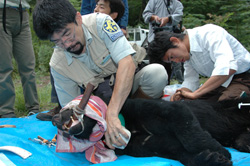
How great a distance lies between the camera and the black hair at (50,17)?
1.42 meters

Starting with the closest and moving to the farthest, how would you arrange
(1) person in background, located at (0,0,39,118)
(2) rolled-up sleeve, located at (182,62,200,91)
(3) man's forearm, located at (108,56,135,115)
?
(3) man's forearm, located at (108,56,135,115) → (2) rolled-up sleeve, located at (182,62,200,91) → (1) person in background, located at (0,0,39,118)

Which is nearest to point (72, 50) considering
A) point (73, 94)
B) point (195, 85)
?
point (73, 94)

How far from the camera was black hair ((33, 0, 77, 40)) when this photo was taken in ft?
4.65

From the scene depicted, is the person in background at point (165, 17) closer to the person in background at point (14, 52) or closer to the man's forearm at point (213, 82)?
the man's forearm at point (213, 82)

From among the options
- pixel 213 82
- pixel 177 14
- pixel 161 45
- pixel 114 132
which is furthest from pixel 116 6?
pixel 114 132

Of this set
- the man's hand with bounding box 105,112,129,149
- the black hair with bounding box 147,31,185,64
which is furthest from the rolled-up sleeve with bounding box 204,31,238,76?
the man's hand with bounding box 105,112,129,149

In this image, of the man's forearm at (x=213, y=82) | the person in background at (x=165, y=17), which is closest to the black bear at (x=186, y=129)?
the man's forearm at (x=213, y=82)

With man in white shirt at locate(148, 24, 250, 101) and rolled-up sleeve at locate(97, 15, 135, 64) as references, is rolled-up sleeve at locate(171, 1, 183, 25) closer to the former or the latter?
man in white shirt at locate(148, 24, 250, 101)

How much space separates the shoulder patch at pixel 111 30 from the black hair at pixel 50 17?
327 millimetres

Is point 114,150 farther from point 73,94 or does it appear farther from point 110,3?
point 110,3

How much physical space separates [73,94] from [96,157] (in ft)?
2.44

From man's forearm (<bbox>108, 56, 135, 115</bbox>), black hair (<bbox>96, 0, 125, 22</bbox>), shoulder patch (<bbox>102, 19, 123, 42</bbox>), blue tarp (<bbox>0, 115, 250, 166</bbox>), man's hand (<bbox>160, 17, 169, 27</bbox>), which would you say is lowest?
blue tarp (<bbox>0, 115, 250, 166</bbox>)

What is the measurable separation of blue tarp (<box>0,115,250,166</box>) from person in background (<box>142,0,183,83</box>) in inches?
76.7

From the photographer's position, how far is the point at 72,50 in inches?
64.3
